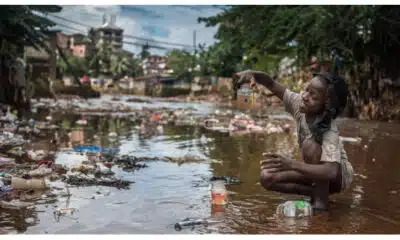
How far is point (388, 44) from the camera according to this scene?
11.6 metres

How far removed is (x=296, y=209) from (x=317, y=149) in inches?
13.7

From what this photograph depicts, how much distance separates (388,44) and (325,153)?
939cm

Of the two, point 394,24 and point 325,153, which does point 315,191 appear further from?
point 394,24

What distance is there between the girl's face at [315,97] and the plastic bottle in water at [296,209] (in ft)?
1.68

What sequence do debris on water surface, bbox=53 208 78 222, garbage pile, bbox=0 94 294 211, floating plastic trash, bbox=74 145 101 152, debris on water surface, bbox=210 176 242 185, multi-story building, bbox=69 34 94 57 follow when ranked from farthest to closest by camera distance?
multi-story building, bbox=69 34 94 57
floating plastic trash, bbox=74 145 101 152
debris on water surface, bbox=210 176 242 185
garbage pile, bbox=0 94 294 211
debris on water surface, bbox=53 208 78 222

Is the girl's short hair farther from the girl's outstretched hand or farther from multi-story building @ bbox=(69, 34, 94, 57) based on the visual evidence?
multi-story building @ bbox=(69, 34, 94, 57)

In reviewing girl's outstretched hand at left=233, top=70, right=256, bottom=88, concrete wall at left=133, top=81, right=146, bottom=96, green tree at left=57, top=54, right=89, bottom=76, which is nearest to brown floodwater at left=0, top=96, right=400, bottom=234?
girl's outstretched hand at left=233, top=70, right=256, bottom=88

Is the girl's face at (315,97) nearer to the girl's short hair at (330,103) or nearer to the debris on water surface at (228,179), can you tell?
the girl's short hair at (330,103)

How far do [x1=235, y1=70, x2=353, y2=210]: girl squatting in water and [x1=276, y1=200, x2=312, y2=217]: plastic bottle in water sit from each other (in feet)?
0.44

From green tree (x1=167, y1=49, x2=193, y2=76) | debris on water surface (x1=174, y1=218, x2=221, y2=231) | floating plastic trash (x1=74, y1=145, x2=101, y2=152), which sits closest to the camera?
debris on water surface (x1=174, y1=218, x2=221, y2=231)

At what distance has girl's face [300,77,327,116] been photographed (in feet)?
9.82

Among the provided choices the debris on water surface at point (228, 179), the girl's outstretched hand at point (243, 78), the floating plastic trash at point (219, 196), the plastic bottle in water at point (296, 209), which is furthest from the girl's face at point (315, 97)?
the debris on water surface at point (228, 179)

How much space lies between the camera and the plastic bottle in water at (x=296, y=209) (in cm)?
296
